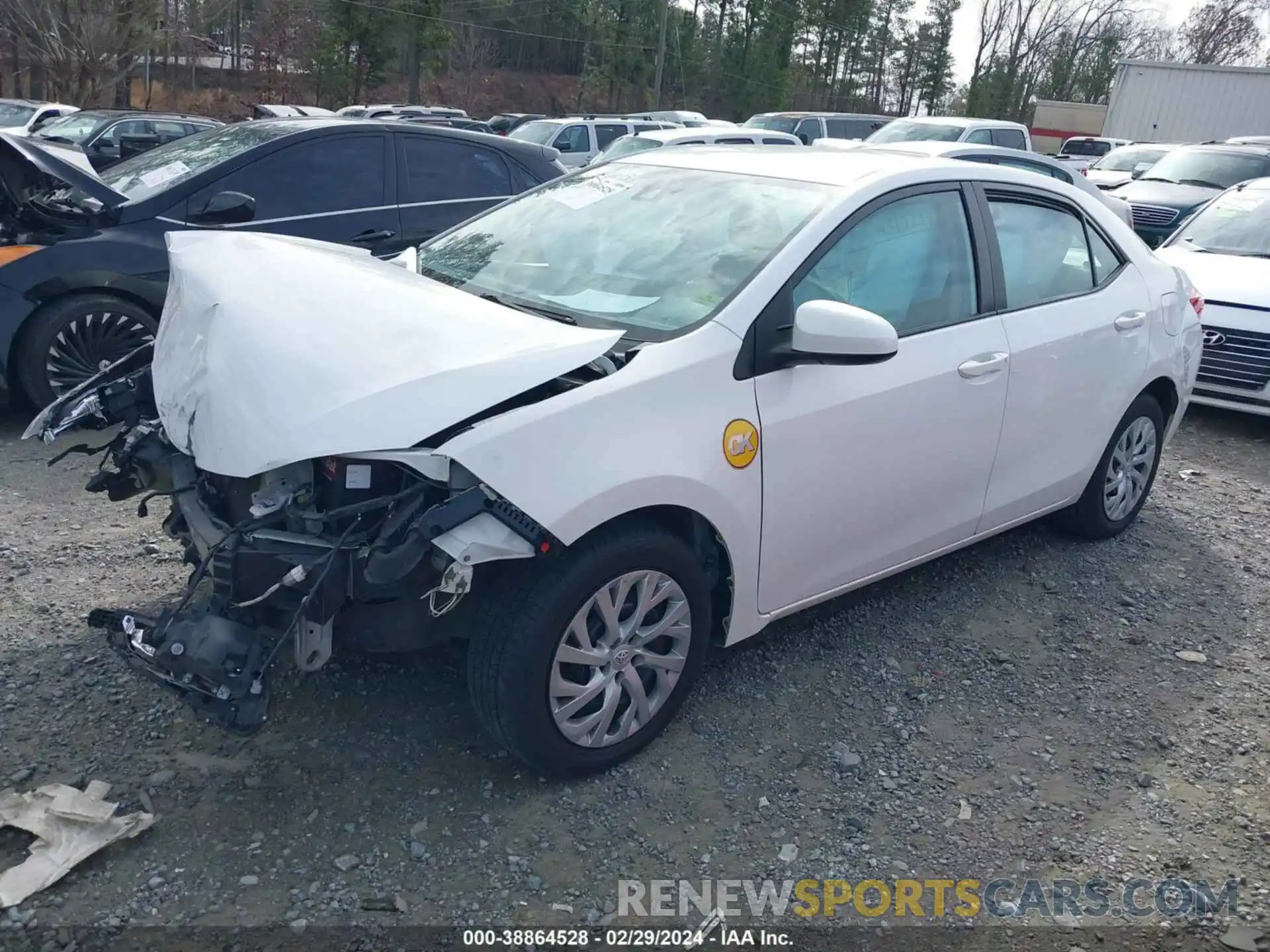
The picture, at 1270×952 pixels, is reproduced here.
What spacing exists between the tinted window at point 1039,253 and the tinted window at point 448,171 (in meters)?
3.91

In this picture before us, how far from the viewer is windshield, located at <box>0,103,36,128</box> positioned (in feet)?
59.9

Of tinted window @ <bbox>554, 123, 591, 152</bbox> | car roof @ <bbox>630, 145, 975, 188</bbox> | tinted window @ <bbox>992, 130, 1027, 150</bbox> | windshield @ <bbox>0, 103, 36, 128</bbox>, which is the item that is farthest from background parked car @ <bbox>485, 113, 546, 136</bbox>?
car roof @ <bbox>630, 145, 975, 188</bbox>

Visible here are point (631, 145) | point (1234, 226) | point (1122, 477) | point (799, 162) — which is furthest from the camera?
point (631, 145)

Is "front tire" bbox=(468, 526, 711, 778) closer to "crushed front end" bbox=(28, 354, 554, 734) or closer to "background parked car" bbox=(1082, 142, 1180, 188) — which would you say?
"crushed front end" bbox=(28, 354, 554, 734)

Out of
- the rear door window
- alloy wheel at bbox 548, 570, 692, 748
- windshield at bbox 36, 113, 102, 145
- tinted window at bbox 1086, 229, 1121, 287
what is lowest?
alloy wheel at bbox 548, 570, 692, 748

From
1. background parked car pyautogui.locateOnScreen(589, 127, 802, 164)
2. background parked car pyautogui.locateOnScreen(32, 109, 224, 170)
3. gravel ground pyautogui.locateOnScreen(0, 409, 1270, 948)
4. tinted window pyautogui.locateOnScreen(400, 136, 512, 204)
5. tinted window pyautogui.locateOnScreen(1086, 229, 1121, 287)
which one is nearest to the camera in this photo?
gravel ground pyautogui.locateOnScreen(0, 409, 1270, 948)

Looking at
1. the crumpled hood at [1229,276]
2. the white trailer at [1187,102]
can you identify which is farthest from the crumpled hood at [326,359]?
the white trailer at [1187,102]

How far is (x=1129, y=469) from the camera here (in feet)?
16.3

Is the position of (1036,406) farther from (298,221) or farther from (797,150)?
(298,221)

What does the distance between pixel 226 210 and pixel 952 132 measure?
511 inches

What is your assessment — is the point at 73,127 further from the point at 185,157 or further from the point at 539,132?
the point at 185,157

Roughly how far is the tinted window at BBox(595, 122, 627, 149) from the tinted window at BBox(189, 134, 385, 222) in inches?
562

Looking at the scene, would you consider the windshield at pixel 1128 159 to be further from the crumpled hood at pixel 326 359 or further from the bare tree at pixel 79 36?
the bare tree at pixel 79 36

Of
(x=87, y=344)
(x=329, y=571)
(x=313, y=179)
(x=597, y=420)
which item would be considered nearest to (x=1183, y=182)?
(x=313, y=179)
